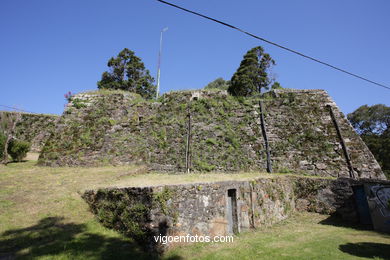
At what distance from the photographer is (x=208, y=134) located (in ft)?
40.5

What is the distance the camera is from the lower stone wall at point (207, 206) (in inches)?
196

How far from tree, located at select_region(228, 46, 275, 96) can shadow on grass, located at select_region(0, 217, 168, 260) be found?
25606 millimetres

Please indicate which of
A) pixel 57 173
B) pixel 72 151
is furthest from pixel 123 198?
pixel 72 151

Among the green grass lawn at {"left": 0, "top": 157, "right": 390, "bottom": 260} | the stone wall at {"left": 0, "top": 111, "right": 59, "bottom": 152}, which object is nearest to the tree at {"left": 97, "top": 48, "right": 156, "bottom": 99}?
the stone wall at {"left": 0, "top": 111, "right": 59, "bottom": 152}

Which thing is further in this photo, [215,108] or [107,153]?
[215,108]

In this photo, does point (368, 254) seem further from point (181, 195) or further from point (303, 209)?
point (181, 195)

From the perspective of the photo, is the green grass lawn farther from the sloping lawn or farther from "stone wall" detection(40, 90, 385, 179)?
"stone wall" detection(40, 90, 385, 179)

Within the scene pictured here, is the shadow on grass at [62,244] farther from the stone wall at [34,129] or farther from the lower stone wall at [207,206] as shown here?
the stone wall at [34,129]

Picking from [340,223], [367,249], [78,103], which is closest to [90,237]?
[367,249]

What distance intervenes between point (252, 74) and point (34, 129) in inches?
1051

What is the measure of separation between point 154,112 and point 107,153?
14.0ft

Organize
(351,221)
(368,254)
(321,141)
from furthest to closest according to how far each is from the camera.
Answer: (321,141), (351,221), (368,254)

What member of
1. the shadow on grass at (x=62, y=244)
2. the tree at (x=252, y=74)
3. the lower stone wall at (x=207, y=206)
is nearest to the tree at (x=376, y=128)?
the tree at (x=252, y=74)

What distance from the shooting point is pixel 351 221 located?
816 centimetres
